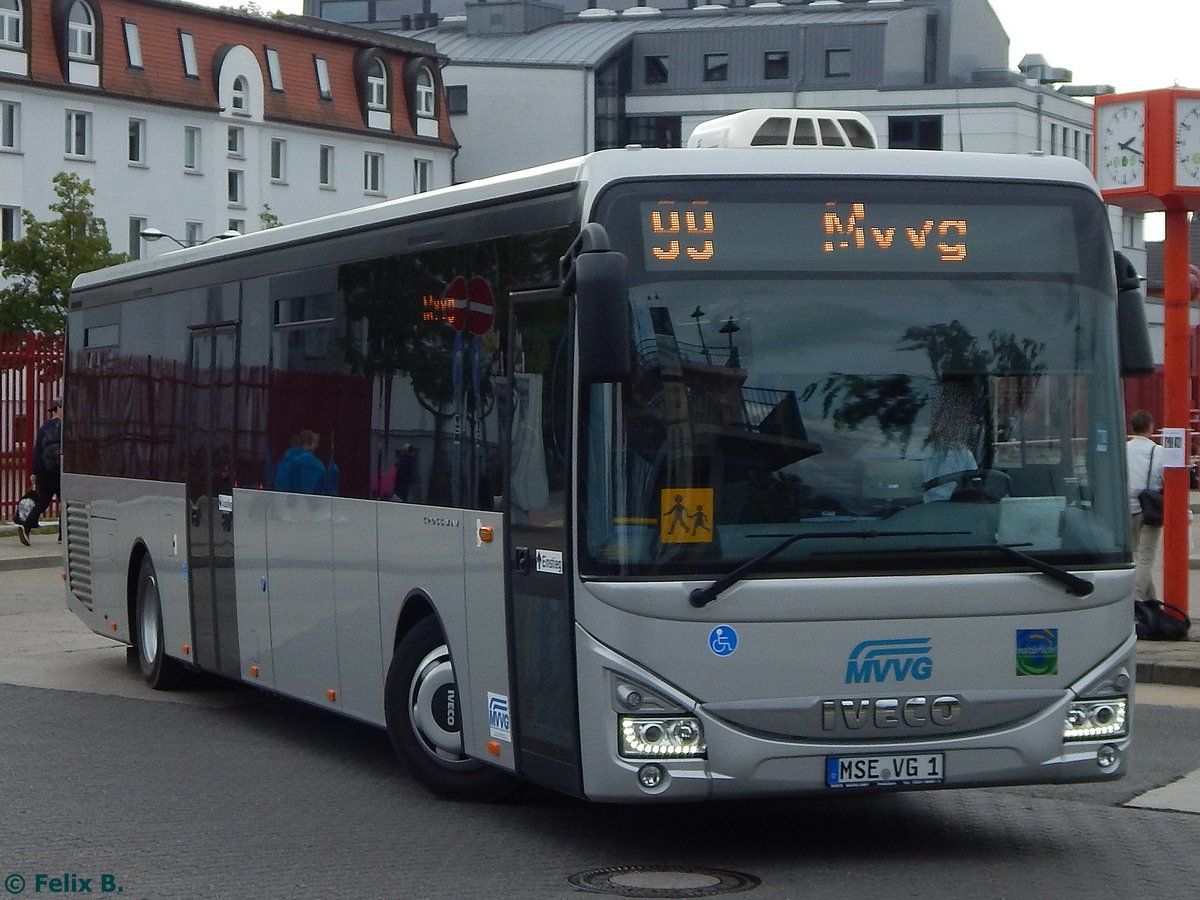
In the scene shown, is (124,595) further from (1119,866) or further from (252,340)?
(1119,866)

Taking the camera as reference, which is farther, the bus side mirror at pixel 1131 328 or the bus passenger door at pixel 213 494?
the bus passenger door at pixel 213 494

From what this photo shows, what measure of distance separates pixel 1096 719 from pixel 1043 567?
0.67 m

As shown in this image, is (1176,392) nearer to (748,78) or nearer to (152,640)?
(152,640)

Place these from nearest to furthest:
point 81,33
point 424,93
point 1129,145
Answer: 1. point 1129,145
2. point 81,33
3. point 424,93

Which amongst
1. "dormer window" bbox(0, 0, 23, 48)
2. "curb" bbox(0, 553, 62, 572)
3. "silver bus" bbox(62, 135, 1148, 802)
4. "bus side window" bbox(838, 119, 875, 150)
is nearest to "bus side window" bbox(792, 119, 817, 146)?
"bus side window" bbox(838, 119, 875, 150)

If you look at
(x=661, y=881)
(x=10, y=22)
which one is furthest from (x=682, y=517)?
(x=10, y=22)

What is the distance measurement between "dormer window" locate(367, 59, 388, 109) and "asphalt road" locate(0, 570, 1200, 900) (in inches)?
3049

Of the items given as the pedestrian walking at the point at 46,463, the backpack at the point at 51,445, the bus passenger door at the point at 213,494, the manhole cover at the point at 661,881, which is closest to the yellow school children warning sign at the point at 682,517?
the manhole cover at the point at 661,881

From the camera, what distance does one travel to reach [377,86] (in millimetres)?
88250

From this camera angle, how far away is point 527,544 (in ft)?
28.1

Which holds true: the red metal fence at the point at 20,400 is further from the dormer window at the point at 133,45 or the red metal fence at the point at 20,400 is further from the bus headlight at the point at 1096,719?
the dormer window at the point at 133,45

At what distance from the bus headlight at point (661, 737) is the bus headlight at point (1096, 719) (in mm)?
1484

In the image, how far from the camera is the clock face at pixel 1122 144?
1571 centimetres

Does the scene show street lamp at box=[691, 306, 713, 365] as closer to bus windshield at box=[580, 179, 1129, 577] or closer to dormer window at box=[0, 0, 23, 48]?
bus windshield at box=[580, 179, 1129, 577]
